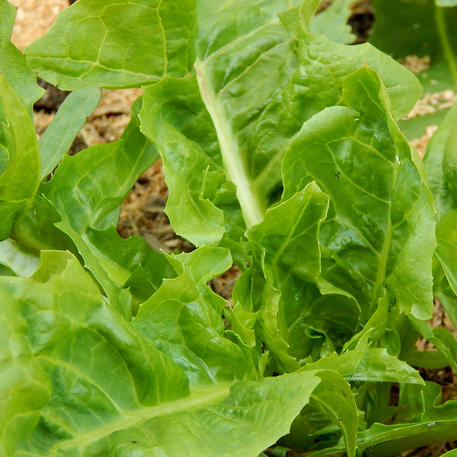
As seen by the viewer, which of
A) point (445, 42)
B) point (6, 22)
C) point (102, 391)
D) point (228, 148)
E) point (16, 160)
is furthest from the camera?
point (445, 42)

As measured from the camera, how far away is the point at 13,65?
112 cm

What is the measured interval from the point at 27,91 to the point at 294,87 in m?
0.43

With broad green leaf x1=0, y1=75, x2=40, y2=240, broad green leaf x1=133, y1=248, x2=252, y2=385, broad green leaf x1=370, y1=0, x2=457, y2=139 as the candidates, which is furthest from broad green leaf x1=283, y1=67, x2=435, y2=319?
broad green leaf x1=370, y1=0, x2=457, y2=139

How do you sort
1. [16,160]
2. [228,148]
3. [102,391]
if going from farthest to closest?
1. [228,148]
2. [16,160]
3. [102,391]

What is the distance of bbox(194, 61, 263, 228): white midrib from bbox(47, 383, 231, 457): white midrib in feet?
1.14

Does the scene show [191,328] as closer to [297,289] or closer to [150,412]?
[150,412]

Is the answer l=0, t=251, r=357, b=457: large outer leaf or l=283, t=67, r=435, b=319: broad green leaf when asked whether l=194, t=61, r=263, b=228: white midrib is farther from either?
l=0, t=251, r=357, b=457: large outer leaf

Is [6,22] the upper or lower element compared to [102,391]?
upper

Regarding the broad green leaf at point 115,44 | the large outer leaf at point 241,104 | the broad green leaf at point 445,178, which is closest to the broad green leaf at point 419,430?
the broad green leaf at point 445,178

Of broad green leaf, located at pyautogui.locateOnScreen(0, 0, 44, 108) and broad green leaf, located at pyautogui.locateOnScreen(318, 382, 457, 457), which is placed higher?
broad green leaf, located at pyautogui.locateOnScreen(0, 0, 44, 108)

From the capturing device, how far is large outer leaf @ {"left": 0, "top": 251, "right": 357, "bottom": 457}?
0.79 metres

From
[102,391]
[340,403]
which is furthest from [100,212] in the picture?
[340,403]

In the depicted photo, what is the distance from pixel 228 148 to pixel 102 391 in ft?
1.72

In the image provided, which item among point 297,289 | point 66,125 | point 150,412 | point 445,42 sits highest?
point 66,125
